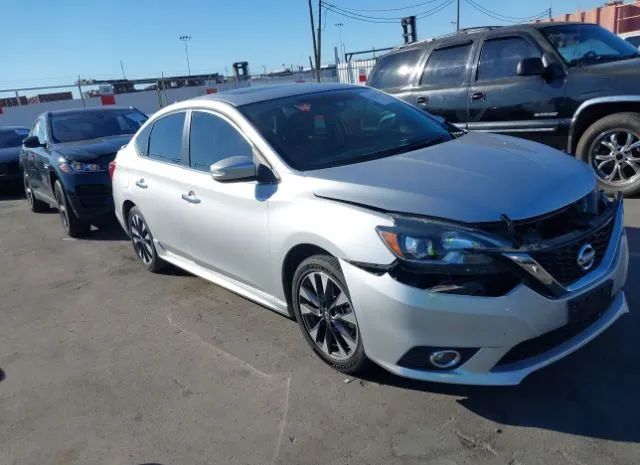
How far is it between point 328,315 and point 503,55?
477 cm

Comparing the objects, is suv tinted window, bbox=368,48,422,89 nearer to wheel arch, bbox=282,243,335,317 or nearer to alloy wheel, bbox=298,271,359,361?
wheel arch, bbox=282,243,335,317

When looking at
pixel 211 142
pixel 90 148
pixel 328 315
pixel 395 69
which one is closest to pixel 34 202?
pixel 90 148

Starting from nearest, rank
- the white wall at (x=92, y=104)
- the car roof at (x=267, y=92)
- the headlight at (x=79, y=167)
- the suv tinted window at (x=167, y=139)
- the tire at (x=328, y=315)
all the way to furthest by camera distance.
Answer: the tire at (x=328, y=315), the car roof at (x=267, y=92), the suv tinted window at (x=167, y=139), the headlight at (x=79, y=167), the white wall at (x=92, y=104)

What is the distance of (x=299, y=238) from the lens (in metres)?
3.09

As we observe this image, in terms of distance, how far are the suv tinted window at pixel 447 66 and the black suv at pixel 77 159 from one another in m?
4.19

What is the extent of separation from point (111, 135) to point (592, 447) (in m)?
7.48

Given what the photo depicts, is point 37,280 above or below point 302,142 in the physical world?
below

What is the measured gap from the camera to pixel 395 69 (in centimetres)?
770

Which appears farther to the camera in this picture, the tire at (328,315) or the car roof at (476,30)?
the car roof at (476,30)

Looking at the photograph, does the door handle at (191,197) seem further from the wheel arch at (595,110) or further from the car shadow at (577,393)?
the wheel arch at (595,110)

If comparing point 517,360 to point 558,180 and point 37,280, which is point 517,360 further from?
point 37,280

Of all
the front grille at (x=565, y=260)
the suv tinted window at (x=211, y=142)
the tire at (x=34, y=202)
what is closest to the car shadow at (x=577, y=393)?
the front grille at (x=565, y=260)

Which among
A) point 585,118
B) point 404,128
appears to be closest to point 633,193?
point 585,118

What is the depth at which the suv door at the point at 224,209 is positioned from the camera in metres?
3.47
